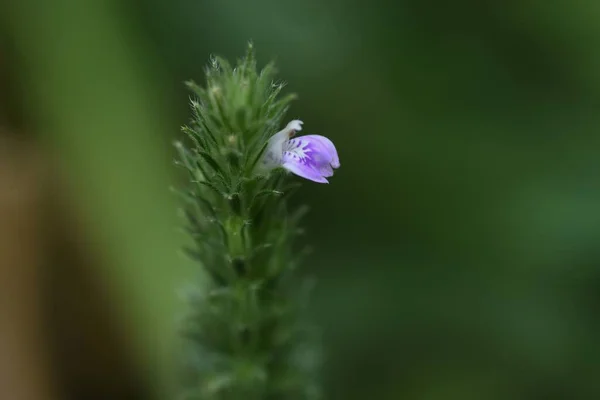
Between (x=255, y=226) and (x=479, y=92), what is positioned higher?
(x=479, y=92)

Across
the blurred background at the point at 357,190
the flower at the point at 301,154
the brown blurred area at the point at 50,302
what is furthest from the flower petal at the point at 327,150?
the brown blurred area at the point at 50,302

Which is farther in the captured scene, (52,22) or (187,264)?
(52,22)

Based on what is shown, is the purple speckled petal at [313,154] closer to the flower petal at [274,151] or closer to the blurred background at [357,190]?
the flower petal at [274,151]

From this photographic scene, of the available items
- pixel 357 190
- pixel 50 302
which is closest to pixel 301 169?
pixel 357 190

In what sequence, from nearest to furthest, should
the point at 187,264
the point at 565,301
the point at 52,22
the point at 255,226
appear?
the point at 255,226
the point at 565,301
the point at 187,264
the point at 52,22

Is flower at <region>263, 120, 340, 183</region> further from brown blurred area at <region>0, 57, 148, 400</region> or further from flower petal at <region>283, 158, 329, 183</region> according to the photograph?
brown blurred area at <region>0, 57, 148, 400</region>

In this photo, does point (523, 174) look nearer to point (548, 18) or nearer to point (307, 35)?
point (548, 18)

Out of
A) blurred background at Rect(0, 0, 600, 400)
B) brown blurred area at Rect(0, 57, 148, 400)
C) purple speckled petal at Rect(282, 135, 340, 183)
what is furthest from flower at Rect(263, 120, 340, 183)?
brown blurred area at Rect(0, 57, 148, 400)

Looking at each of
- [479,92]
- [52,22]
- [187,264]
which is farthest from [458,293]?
[52,22]
